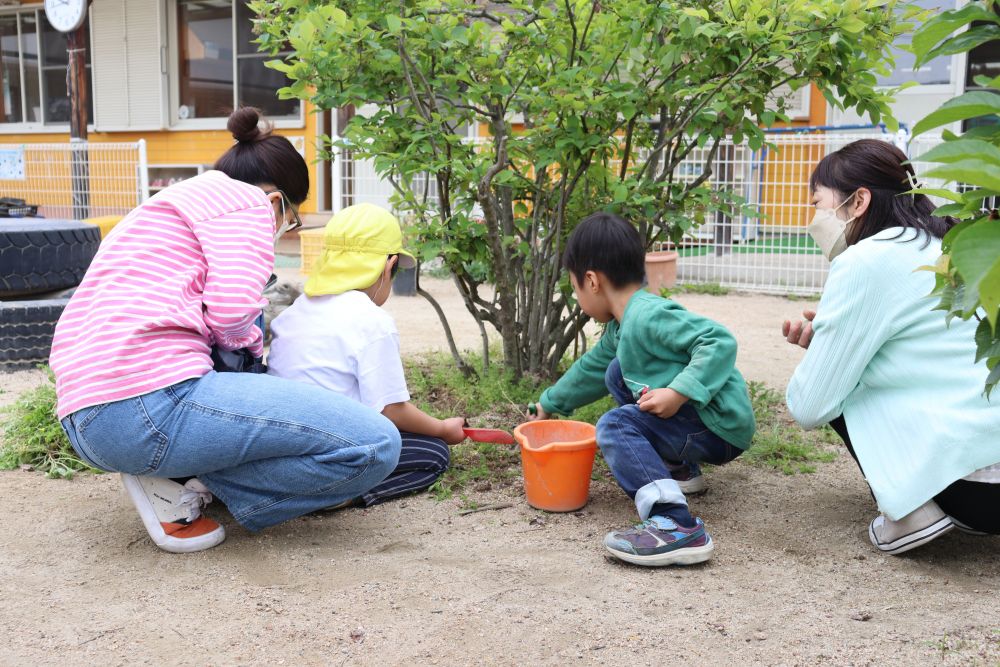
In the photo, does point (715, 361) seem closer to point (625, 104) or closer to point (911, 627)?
point (911, 627)

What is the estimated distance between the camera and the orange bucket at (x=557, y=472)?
8.61 feet

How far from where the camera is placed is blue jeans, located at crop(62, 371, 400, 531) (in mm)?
2223

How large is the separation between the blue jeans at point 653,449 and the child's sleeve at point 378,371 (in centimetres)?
62

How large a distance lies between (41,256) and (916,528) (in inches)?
168

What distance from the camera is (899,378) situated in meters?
2.34

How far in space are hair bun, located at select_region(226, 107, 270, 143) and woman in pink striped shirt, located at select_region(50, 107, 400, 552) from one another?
0.22 meters

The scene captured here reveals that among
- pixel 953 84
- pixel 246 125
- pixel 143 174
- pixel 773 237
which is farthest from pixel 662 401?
pixel 143 174

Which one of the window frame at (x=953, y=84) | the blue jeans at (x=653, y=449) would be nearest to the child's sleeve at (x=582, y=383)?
the blue jeans at (x=653, y=449)

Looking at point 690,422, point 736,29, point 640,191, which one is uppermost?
point 736,29

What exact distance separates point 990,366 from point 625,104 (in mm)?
2084

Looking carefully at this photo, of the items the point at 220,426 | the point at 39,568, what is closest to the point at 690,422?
the point at 220,426

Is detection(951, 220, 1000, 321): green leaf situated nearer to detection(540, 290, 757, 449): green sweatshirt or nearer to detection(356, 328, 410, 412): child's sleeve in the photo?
detection(540, 290, 757, 449): green sweatshirt

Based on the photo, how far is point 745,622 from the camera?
1991 millimetres

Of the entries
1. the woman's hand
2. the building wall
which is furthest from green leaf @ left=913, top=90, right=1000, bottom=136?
the building wall
